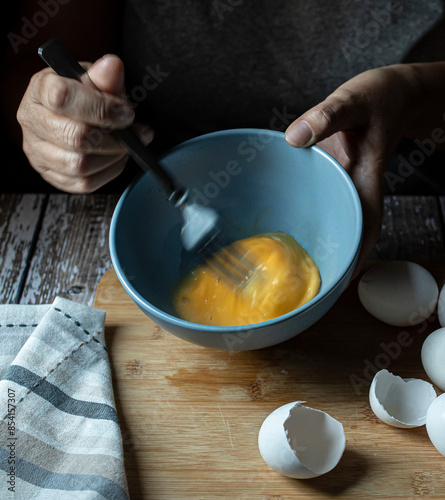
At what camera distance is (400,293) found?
100cm

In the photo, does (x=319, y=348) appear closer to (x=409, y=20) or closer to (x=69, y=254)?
(x=69, y=254)

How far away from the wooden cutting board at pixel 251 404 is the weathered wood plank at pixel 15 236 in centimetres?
27

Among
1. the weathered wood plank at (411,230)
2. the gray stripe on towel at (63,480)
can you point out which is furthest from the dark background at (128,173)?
the gray stripe on towel at (63,480)

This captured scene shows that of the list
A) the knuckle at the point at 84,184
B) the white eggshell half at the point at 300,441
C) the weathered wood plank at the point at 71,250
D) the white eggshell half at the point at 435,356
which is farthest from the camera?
the weathered wood plank at the point at 71,250

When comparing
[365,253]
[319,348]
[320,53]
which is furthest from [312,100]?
[319,348]

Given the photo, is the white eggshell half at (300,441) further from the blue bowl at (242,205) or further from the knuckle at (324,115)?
the knuckle at (324,115)

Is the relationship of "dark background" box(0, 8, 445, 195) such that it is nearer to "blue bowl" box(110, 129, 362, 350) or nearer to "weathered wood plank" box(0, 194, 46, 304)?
"weathered wood plank" box(0, 194, 46, 304)

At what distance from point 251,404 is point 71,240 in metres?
0.64

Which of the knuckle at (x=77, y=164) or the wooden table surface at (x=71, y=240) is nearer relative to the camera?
the knuckle at (x=77, y=164)

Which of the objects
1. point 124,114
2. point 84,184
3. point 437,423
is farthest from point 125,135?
point 437,423

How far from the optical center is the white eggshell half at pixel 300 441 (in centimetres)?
80

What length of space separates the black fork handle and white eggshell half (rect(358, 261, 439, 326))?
1.27 feet

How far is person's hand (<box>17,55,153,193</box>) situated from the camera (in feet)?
2.85

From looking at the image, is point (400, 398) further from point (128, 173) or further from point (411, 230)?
point (128, 173)
